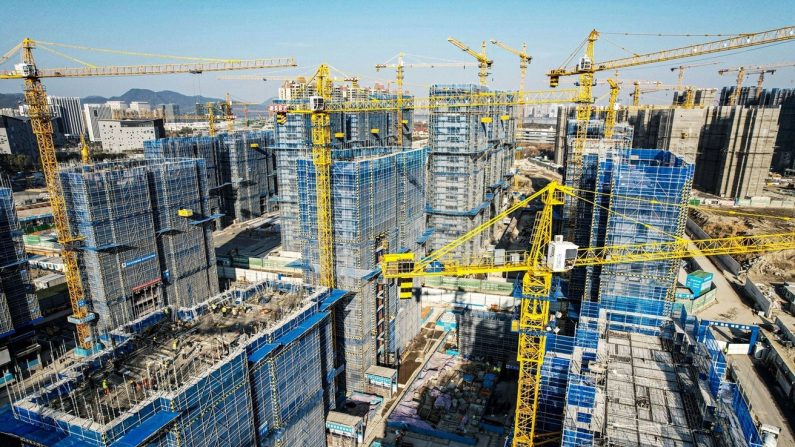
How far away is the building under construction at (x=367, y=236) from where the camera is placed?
32.0 m

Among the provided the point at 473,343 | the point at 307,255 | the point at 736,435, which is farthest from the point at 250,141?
the point at 736,435

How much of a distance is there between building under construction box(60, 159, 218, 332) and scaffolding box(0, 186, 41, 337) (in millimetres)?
5084

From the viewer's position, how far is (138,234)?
125 feet

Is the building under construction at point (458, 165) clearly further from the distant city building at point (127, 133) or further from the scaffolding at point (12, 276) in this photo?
the distant city building at point (127, 133)

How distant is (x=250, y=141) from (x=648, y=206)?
59.6 meters

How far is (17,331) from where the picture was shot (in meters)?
37.3

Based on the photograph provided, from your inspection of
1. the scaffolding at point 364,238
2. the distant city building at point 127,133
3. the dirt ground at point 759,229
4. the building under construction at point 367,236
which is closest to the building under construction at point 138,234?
the building under construction at point 367,236

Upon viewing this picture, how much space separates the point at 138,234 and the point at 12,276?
31.5 ft

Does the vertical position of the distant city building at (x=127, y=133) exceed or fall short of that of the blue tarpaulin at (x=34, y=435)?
it exceeds it

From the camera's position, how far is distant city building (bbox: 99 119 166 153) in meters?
139

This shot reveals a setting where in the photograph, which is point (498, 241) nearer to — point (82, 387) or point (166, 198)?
point (166, 198)

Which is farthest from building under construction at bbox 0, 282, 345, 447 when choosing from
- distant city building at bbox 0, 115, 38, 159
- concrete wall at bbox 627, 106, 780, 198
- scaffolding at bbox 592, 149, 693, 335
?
distant city building at bbox 0, 115, 38, 159

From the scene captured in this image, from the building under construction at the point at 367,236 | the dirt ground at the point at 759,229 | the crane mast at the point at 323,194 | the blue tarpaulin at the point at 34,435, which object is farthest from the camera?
the dirt ground at the point at 759,229

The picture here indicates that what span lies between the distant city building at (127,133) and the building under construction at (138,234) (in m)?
107
